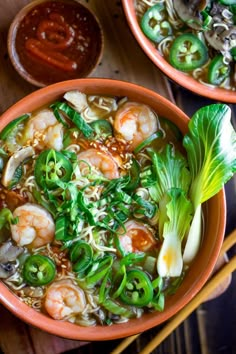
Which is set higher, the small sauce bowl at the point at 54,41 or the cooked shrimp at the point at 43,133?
the small sauce bowl at the point at 54,41

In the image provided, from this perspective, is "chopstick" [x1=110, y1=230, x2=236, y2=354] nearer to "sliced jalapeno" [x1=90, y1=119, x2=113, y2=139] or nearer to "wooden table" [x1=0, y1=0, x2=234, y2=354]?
"wooden table" [x1=0, y1=0, x2=234, y2=354]

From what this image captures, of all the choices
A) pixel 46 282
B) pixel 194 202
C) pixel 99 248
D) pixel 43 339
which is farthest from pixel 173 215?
pixel 43 339

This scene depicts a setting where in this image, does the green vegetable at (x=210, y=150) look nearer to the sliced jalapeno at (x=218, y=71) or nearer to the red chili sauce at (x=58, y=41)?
the sliced jalapeno at (x=218, y=71)

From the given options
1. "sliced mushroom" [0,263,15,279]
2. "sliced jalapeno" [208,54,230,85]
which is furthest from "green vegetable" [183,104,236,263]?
"sliced mushroom" [0,263,15,279]

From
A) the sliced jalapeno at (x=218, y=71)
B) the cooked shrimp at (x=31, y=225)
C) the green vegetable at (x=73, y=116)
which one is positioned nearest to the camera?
the cooked shrimp at (x=31, y=225)

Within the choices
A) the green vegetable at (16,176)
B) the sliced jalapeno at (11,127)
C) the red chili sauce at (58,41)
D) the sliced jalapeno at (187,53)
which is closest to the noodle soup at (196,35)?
the sliced jalapeno at (187,53)


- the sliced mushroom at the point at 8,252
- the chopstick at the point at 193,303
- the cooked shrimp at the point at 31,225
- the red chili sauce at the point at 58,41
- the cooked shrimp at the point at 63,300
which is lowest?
the chopstick at the point at 193,303

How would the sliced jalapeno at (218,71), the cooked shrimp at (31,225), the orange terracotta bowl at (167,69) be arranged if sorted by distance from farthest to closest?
the sliced jalapeno at (218,71), the orange terracotta bowl at (167,69), the cooked shrimp at (31,225)

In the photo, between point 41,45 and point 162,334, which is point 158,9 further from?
point 162,334

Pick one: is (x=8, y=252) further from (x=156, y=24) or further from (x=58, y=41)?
(x=156, y=24)
